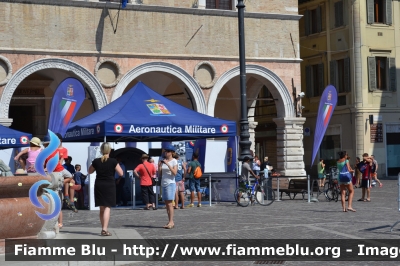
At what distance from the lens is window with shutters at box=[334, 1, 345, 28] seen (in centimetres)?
4191

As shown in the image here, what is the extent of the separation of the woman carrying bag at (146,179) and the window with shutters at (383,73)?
67.0 feet

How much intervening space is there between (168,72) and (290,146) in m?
5.93

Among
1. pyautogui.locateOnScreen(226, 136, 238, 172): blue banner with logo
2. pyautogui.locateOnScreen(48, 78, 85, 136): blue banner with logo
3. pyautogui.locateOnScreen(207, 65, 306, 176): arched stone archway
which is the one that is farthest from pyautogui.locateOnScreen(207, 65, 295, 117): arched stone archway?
pyautogui.locateOnScreen(48, 78, 85, 136): blue banner with logo

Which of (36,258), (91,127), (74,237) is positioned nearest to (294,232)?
(74,237)

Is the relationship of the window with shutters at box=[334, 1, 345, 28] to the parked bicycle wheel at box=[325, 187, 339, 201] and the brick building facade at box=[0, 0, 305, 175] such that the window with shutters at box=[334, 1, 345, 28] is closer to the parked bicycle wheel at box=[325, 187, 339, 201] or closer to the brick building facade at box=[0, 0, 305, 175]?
the brick building facade at box=[0, 0, 305, 175]

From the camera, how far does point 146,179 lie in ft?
75.7

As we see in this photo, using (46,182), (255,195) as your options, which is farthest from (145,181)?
(46,182)

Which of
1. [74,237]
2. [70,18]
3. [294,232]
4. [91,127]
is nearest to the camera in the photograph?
[74,237]

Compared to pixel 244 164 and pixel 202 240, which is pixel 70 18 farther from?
pixel 202 240

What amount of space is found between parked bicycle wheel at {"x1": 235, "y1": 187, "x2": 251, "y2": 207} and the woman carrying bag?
2.29 meters

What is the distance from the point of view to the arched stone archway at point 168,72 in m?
29.8

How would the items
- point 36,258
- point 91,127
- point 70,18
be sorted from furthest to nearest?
point 70,18, point 91,127, point 36,258

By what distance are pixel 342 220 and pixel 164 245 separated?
531cm

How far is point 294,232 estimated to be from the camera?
15305 millimetres
